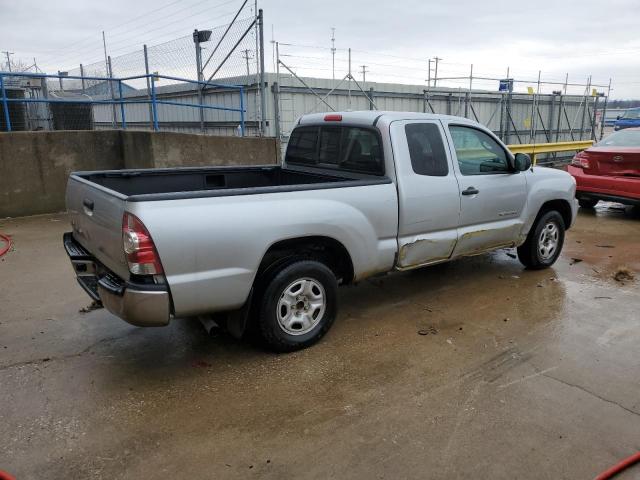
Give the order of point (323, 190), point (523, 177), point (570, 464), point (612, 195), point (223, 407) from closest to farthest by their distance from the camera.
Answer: point (570, 464) → point (223, 407) → point (323, 190) → point (523, 177) → point (612, 195)

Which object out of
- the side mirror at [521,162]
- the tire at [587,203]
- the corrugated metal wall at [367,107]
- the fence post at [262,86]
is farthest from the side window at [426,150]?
the corrugated metal wall at [367,107]

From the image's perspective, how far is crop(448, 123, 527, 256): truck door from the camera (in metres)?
5.14

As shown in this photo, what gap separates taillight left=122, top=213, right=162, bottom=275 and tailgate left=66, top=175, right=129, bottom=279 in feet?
0.27

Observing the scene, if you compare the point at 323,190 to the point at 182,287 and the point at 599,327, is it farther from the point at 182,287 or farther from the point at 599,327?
the point at 599,327

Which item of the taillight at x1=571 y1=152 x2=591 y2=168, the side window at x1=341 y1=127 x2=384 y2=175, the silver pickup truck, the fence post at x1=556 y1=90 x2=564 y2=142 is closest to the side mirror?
the silver pickup truck

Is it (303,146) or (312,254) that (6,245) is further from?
(312,254)

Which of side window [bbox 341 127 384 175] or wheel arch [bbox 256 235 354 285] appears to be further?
side window [bbox 341 127 384 175]

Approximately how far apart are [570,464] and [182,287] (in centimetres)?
250

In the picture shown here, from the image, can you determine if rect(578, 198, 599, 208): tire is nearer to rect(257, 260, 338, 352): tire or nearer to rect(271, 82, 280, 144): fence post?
rect(271, 82, 280, 144): fence post

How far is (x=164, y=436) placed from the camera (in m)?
3.09

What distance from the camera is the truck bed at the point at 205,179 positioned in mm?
4719

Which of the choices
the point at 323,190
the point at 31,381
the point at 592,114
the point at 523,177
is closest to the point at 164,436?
the point at 31,381

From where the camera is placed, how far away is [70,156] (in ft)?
31.3

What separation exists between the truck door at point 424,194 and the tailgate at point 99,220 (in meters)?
2.31
